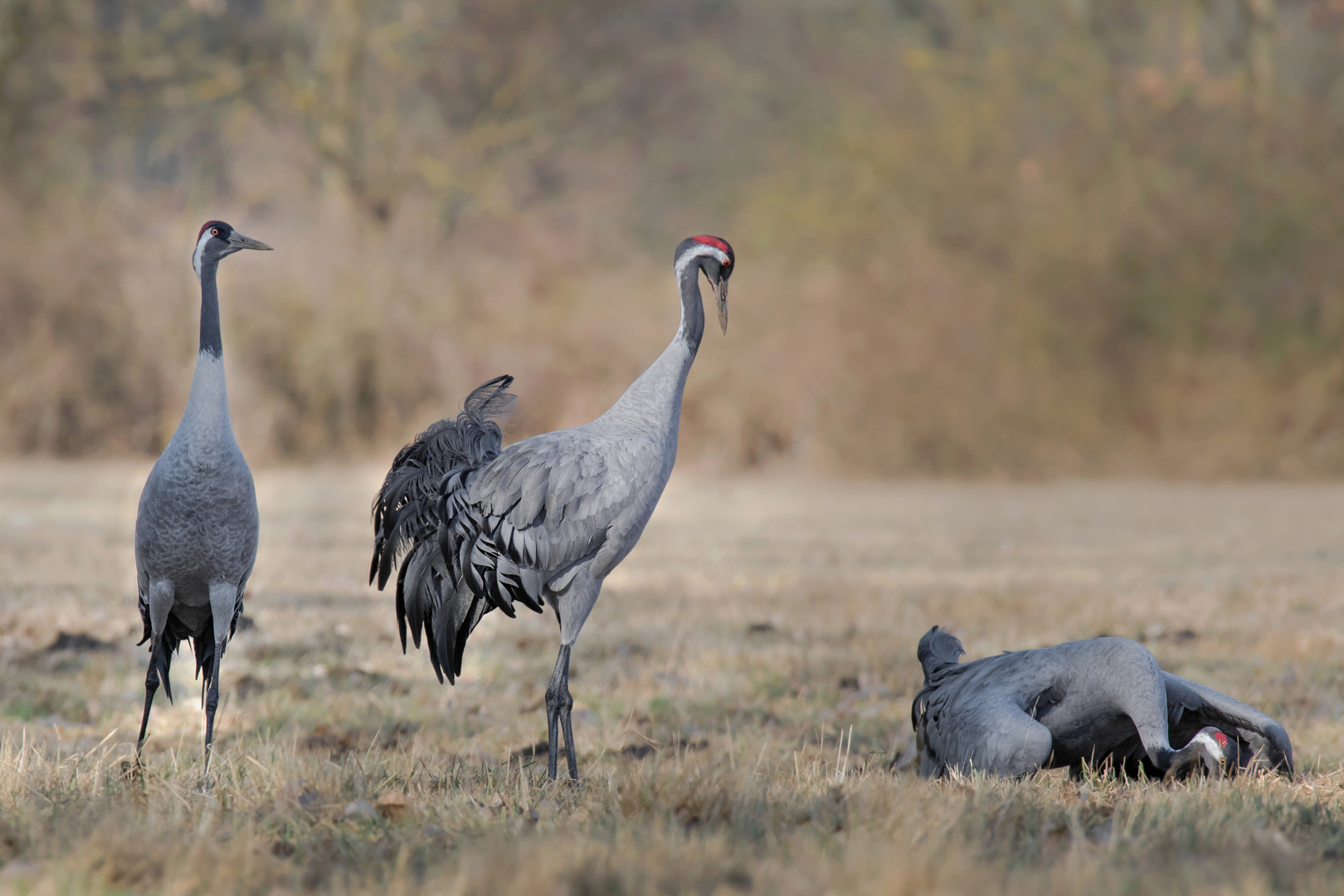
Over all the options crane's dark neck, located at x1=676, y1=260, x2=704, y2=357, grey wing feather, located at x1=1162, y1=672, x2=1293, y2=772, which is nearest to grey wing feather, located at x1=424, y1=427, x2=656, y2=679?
crane's dark neck, located at x1=676, y1=260, x2=704, y2=357

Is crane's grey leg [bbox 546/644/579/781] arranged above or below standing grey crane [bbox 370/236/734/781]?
below

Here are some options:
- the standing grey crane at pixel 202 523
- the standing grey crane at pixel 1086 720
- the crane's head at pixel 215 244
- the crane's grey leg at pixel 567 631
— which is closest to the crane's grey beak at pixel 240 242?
the crane's head at pixel 215 244

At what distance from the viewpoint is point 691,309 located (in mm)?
4633

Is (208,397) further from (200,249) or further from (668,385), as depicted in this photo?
(668,385)

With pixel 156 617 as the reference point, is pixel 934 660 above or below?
below

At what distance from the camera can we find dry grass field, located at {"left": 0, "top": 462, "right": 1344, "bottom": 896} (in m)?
2.75

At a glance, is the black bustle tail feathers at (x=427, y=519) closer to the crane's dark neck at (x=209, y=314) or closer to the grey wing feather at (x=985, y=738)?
the crane's dark neck at (x=209, y=314)

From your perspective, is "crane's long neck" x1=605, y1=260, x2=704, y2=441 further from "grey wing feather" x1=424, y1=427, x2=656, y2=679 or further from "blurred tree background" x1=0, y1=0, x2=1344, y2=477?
"blurred tree background" x1=0, y1=0, x2=1344, y2=477

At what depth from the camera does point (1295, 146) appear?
21297 millimetres

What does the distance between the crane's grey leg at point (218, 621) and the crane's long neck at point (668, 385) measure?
1.43 meters

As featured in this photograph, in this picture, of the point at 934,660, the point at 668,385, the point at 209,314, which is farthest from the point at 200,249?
the point at 934,660

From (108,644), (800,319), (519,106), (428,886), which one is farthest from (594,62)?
(428,886)

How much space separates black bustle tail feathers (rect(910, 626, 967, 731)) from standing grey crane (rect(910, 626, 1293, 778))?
7 centimetres

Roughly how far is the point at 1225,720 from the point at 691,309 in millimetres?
2287
